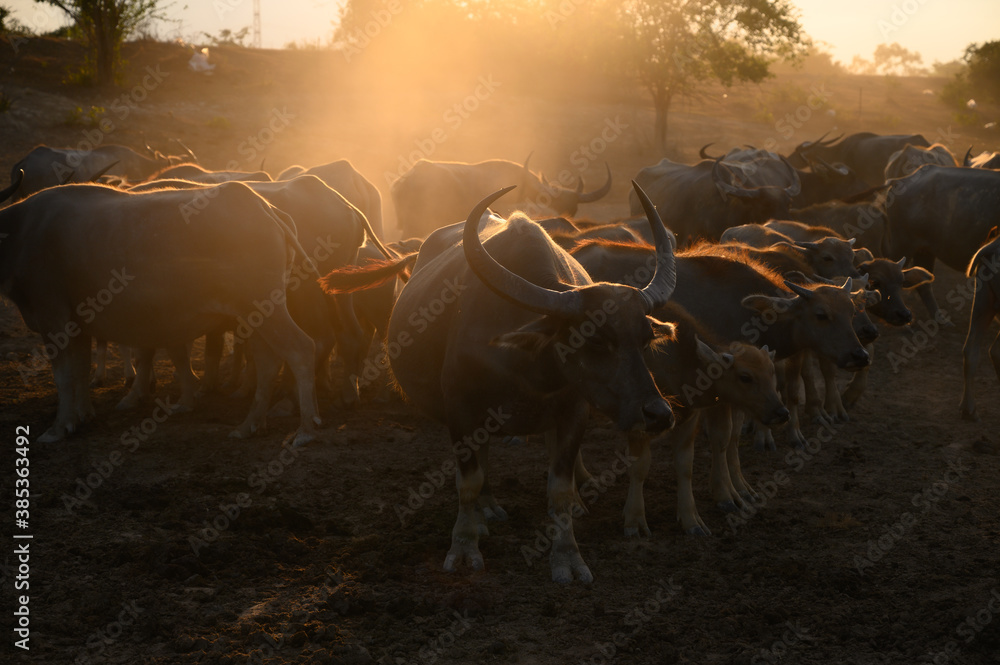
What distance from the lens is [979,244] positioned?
1075 cm

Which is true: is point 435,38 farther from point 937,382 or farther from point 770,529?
point 770,529

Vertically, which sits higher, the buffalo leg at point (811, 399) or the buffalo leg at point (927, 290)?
the buffalo leg at point (927, 290)

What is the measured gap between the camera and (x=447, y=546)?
5258 mm

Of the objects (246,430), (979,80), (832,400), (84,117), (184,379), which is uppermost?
(979,80)

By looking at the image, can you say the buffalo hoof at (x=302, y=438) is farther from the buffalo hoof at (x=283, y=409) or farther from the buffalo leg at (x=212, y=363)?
the buffalo leg at (x=212, y=363)

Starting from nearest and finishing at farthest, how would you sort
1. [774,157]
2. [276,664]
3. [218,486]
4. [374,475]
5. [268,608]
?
[276,664], [268,608], [218,486], [374,475], [774,157]

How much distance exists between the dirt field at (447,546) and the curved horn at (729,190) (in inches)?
134

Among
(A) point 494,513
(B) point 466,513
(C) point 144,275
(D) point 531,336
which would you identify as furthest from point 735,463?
(C) point 144,275

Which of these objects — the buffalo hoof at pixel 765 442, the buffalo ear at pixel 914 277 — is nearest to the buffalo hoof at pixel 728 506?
the buffalo hoof at pixel 765 442

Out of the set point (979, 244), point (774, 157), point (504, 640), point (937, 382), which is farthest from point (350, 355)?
point (774, 157)

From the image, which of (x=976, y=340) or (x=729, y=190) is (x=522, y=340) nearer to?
(x=976, y=340)

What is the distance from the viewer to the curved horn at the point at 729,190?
39.1 ft

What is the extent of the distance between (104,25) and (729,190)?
68.0ft

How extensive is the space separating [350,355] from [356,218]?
1.52m
